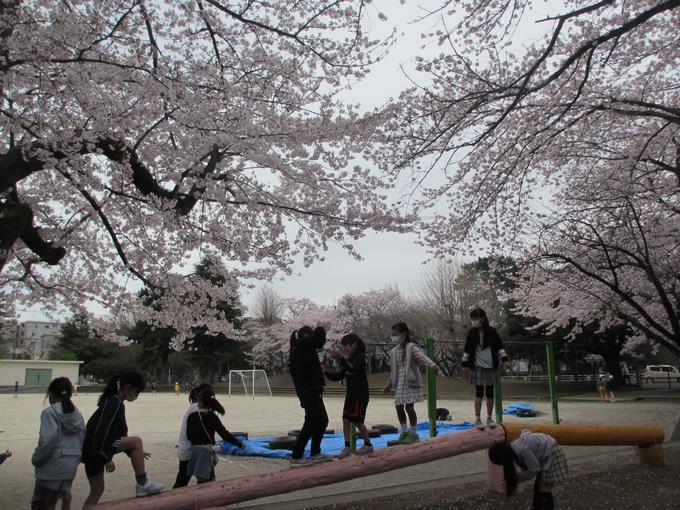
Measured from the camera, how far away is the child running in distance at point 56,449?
15.2 feet

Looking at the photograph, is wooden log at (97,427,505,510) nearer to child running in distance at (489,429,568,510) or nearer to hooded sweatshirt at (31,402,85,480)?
child running in distance at (489,429,568,510)

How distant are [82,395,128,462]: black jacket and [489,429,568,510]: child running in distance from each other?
11.9ft

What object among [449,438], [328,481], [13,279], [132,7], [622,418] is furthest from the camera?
[622,418]

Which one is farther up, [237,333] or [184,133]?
[184,133]

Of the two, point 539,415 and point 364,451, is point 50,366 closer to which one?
point 539,415

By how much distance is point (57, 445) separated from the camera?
15.3ft

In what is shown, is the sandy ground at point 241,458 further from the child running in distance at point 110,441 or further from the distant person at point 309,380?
the child running in distance at point 110,441

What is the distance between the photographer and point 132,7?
6.00m

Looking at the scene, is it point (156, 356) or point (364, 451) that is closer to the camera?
point (364, 451)

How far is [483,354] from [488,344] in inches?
5.8

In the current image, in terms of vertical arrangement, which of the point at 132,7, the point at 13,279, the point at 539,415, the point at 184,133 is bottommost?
the point at 539,415

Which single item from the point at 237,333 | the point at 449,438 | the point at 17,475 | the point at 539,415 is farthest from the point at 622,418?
the point at 17,475

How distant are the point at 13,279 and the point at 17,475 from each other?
377cm

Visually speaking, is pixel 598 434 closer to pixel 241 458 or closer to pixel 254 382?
pixel 241 458
